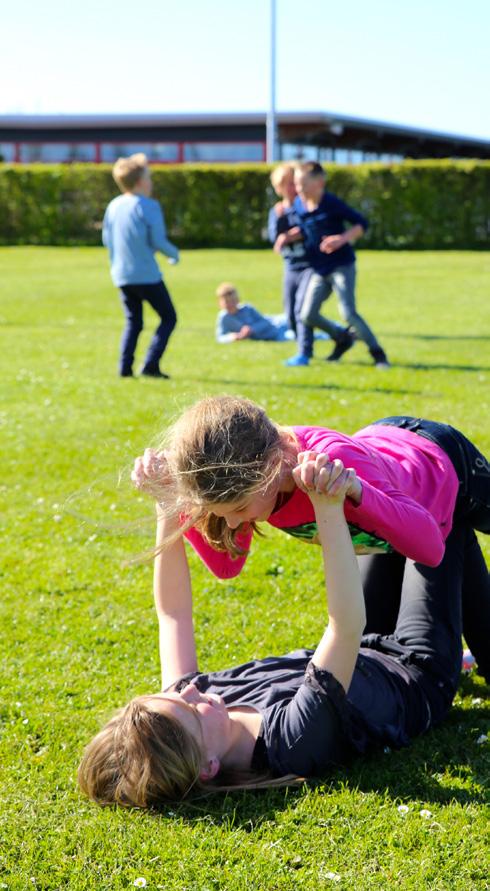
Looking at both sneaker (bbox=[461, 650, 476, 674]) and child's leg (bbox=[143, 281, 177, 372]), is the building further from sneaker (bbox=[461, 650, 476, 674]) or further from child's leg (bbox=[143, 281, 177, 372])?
sneaker (bbox=[461, 650, 476, 674])

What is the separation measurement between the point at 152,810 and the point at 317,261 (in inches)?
357

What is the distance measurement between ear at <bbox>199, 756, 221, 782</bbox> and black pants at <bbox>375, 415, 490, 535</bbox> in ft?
4.54

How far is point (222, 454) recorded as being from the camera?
129 inches

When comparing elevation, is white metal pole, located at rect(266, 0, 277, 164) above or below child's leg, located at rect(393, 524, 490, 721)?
above

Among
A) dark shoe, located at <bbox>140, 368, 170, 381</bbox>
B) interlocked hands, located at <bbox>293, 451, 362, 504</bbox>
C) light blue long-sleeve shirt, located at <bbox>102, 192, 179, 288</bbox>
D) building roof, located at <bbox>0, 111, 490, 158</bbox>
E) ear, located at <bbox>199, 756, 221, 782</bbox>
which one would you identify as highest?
building roof, located at <bbox>0, 111, 490, 158</bbox>

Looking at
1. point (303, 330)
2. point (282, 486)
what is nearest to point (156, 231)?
point (303, 330)

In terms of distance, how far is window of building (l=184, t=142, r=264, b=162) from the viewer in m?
48.6

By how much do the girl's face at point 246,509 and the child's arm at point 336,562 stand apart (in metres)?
0.15

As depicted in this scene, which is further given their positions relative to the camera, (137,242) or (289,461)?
(137,242)

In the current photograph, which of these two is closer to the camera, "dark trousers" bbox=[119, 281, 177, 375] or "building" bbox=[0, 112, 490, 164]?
"dark trousers" bbox=[119, 281, 177, 375]

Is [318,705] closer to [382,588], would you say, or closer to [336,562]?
[336,562]

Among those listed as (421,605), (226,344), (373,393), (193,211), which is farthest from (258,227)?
(421,605)

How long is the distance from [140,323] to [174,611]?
7.54 m

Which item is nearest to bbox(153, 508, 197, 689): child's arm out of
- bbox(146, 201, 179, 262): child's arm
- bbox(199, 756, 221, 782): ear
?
bbox(199, 756, 221, 782): ear
